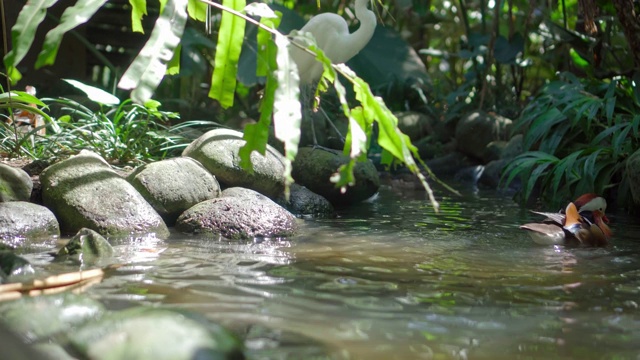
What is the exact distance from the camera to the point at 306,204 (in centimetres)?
618

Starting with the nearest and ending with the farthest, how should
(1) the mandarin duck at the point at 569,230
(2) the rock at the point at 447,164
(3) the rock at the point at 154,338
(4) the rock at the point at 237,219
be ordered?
(3) the rock at the point at 154,338, (1) the mandarin duck at the point at 569,230, (4) the rock at the point at 237,219, (2) the rock at the point at 447,164

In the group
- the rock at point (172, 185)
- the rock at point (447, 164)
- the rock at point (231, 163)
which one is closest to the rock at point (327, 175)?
the rock at point (231, 163)

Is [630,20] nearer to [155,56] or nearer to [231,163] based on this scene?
[231,163]

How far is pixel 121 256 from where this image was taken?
3818 millimetres

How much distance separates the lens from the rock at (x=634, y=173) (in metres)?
5.45

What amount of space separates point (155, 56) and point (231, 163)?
2931 mm

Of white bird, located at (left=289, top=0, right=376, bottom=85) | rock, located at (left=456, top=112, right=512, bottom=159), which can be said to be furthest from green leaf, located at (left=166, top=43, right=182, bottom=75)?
rock, located at (left=456, top=112, right=512, bottom=159)

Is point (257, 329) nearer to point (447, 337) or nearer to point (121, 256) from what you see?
point (447, 337)

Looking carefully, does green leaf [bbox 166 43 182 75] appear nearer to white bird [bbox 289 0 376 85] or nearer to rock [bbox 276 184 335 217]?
rock [bbox 276 184 335 217]

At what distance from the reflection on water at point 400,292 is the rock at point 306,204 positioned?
1.11 meters

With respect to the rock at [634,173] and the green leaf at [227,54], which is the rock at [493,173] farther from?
the green leaf at [227,54]

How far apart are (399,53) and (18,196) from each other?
783 cm

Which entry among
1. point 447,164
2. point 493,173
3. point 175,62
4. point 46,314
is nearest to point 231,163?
point 175,62

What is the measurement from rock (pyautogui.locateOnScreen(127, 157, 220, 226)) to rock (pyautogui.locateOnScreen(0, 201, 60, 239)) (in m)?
0.73
